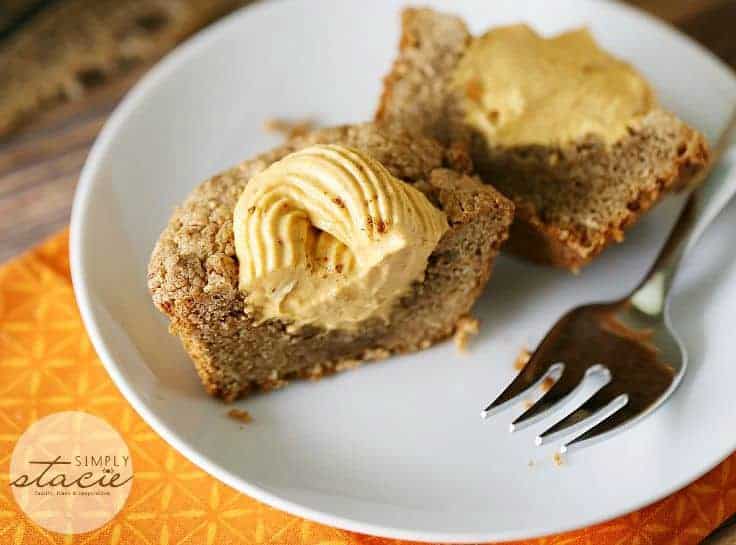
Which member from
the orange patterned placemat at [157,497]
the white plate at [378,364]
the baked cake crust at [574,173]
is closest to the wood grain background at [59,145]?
the white plate at [378,364]

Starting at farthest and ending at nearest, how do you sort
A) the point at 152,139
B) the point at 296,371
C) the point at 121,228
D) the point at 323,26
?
the point at 323,26 → the point at 152,139 → the point at 121,228 → the point at 296,371

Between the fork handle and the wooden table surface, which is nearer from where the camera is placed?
the fork handle

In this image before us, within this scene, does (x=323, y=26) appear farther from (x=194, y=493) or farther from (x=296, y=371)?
(x=194, y=493)

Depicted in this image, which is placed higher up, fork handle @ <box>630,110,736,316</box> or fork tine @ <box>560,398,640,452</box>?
fork handle @ <box>630,110,736,316</box>

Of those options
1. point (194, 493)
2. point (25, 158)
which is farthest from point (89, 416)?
point (25, 158)

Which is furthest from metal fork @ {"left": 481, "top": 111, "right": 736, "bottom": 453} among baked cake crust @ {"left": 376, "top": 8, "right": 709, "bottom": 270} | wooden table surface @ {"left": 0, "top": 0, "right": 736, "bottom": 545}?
wooden table surface @ {"left": 0, "top": 0, "right": 736, "bottom": 545}

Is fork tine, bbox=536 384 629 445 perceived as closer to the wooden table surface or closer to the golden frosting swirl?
the golden frosting swirl

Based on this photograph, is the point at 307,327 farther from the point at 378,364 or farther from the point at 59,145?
the point at 59,145
